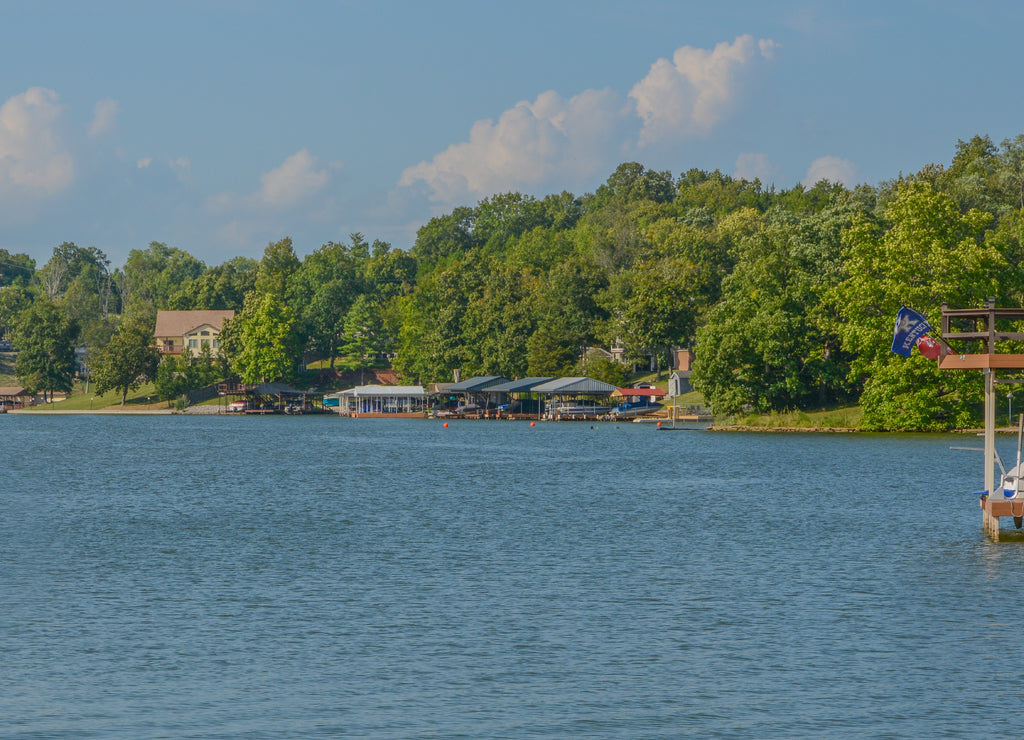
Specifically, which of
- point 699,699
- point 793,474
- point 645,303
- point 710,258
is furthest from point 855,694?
point 710,258

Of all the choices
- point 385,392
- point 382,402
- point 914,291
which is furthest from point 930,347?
point 382,402

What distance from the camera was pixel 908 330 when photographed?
3859 cm

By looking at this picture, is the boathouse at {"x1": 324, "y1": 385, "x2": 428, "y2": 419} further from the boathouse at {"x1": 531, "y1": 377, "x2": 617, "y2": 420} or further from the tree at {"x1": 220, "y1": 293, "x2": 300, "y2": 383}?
the boathouse at {"x1": 531, "y1": 377, "x2": 617, "y2": 420}

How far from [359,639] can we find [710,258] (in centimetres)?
13768

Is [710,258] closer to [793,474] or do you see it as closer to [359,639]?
[793,474]

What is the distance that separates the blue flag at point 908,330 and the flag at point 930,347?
33 centimetres

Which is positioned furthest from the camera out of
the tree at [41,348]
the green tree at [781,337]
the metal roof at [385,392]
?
the tree at [41,348]

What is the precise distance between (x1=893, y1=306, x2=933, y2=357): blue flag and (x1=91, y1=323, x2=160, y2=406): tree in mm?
165882

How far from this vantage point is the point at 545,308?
170000 mm

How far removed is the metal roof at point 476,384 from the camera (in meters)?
166

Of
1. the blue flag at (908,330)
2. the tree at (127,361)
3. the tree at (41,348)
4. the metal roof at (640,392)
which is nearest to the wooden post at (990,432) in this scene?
the blue flag at (908,330)

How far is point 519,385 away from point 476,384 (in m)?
10.9

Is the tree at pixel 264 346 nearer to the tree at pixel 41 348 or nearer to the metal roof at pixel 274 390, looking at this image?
the metal roof at pixel 274 390

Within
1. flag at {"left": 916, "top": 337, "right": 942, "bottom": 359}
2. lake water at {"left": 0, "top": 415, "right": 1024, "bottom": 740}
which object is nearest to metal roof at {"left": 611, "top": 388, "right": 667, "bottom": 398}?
lake water at {"left": 0, "top": 415, "right": 1024, "bottom": 740}
